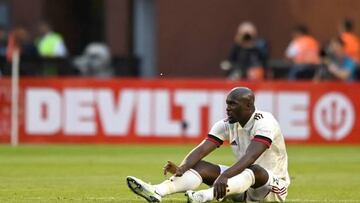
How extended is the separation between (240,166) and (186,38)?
1979 cm

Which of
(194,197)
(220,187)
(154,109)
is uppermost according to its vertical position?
(220,187)

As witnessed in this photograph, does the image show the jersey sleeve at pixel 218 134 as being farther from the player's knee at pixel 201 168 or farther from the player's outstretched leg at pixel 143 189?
the player's outstretched leg at pixel 143 189

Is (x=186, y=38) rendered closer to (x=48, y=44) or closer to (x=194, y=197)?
(x=48, y=44)

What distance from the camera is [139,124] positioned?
24.6m

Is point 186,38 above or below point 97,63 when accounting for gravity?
above

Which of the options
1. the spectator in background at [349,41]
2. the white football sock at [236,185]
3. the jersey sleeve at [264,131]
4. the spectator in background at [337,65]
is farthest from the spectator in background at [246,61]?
the white football sock at [236,185]

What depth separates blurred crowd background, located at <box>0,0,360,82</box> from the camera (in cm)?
2673

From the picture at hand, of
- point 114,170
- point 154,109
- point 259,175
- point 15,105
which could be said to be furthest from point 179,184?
point 15,105

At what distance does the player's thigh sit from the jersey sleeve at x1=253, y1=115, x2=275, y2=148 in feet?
2.15

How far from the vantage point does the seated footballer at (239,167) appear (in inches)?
461

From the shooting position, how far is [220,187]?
1158 centimetres

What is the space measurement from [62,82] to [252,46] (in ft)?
14.7

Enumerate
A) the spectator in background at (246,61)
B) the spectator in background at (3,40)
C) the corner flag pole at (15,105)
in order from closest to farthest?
1. the corner flag pole at (15,105)
2. the spectator in background at (246,61)
3. the spectator in background at (3,40)

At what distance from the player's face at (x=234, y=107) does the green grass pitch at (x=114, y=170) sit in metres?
1.54
